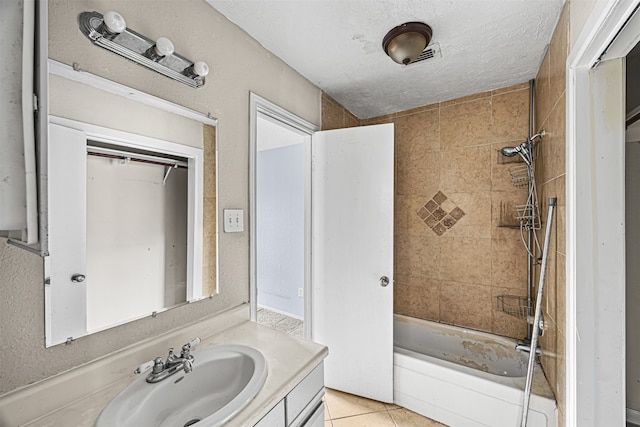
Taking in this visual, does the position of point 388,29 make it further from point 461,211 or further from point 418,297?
point 418,297

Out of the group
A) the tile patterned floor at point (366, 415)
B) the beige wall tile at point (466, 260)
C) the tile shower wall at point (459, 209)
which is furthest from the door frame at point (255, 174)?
the beige wall tile at point (466, 260)

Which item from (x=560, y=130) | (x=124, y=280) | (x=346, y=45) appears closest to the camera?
(x=124, y=280)

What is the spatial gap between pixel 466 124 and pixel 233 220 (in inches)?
80.4

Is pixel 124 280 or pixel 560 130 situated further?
pixel 560 130

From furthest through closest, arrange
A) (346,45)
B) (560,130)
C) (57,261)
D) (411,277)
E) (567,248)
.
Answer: (411,277), (346,45), (560,130), (567,248), (57,261)

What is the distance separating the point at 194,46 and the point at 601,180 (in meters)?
1.78

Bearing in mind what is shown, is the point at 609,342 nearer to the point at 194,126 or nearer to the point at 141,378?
the point at 141,378

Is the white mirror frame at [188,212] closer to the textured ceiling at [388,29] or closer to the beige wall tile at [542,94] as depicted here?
the textured ceiling at [388,29]

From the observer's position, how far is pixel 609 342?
1.09 m

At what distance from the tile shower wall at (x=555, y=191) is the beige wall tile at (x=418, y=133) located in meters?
0.81

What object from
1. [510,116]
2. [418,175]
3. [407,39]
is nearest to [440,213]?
[418,175]

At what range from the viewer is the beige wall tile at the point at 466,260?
90.1 inches

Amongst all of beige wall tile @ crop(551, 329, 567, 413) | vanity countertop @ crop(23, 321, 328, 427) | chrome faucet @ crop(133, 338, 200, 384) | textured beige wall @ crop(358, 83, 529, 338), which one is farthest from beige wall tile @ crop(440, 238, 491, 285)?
chrome faucet @ crop(133, 338, 200, 384)

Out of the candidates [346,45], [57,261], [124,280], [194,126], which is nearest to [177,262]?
[124,280]
